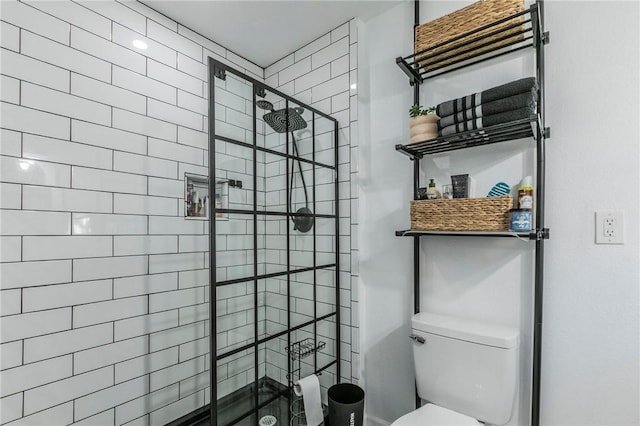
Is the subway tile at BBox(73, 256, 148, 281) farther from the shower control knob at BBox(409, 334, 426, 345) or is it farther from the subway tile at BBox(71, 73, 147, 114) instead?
the shower control knob at BBox(409, 334, 426, 345)

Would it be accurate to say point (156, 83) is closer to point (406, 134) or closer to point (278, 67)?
point (278, 67)

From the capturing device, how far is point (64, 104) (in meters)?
1.32

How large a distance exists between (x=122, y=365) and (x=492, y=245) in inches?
69.1

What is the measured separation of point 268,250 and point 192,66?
3.83ft

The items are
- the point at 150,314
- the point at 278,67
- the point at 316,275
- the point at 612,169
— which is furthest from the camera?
the point at 278,67

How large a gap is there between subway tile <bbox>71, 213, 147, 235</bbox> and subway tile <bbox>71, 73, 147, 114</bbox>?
521 mm

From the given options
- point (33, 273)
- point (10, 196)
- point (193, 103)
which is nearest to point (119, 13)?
point (193, 103)

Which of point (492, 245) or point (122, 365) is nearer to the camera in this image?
point (492, 245)

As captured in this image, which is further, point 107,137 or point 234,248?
point 107,137

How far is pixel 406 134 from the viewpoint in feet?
5.26

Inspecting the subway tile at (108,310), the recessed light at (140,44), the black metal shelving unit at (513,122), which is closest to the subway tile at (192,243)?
the subway tile at (108,310)

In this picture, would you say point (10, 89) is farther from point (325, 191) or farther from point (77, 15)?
point (325, 191)

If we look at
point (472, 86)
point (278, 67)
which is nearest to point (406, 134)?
point (472, 86)

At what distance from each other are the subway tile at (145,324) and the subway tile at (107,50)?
1215 millimetres
